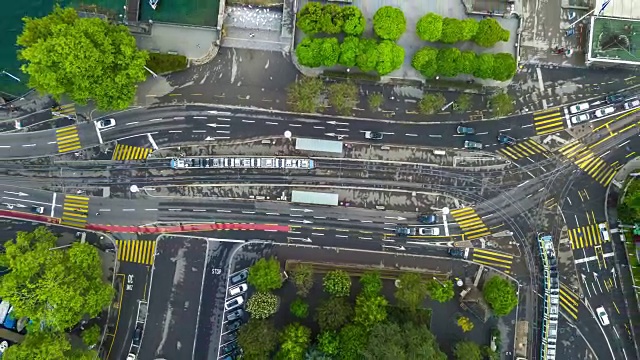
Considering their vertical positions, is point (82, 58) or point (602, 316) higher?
point (82, 58)

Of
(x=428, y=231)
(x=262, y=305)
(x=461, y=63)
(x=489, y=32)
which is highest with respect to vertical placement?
(x=489, y=32)

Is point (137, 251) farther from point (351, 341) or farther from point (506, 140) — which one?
point (506, 140)

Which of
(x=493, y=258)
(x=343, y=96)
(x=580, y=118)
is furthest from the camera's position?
(x=580, y=118)

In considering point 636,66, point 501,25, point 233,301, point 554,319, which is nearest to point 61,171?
point 233,301

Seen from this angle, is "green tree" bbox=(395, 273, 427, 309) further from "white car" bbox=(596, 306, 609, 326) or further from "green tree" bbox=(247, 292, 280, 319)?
"white car" bbox=(596, 306, 609, 326)

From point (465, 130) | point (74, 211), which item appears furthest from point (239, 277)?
point (465, 130)

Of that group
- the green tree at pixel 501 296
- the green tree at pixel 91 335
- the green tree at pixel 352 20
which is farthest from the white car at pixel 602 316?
the green tree at pixel 91 335

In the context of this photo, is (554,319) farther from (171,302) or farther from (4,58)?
(4,58)
